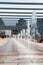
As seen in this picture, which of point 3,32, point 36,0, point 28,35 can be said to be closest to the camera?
point 36,0

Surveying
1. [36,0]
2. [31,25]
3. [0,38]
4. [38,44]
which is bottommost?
[38,44]

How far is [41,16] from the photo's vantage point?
903cm

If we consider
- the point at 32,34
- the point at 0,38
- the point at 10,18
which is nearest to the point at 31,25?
the point at 32,34

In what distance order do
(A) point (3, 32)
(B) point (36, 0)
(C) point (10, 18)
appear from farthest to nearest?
1. (C) point (10, 18)
2. (A) point (3, 32)
3. (B) point (36, 0)

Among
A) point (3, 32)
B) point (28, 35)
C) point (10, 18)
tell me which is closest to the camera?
point (3, 32)

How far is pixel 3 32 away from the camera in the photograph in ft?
29.1

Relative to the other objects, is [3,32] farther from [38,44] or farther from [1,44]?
[38,44]

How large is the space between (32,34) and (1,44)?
231cm

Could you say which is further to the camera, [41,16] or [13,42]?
[13,42]

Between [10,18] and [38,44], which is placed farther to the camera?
[38,44]

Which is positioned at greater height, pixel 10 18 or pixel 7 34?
pixel 10 18

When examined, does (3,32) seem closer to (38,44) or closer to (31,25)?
(31,25)

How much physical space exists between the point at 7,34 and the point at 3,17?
1.07 m

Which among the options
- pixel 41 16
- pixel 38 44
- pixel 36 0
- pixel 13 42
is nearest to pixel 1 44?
pixel 13 42
